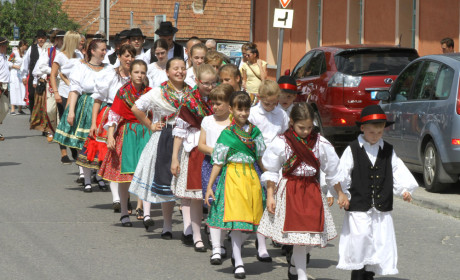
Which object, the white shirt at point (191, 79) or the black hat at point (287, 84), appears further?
the white shirt at point (191, 79)

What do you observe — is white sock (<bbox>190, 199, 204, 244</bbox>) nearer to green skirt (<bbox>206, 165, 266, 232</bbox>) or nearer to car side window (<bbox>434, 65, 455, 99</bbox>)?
green skirt (<bbox>206, 165, 266, 232</bbox>)

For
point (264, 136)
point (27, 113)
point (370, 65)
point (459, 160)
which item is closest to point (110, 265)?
point (264, 136)

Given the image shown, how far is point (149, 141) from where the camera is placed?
9531 millimetres

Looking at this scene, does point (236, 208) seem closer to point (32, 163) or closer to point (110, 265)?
point (110, 265)

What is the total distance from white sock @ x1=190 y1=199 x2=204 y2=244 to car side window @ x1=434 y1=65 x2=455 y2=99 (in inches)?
179

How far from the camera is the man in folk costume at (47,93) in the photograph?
53.4ft

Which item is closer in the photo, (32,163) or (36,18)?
(32,163)

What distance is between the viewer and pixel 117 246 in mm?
8859

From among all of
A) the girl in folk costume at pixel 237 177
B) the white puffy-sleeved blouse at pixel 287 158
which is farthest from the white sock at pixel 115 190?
the white puffy-sleeved blouse at pixel 287 158

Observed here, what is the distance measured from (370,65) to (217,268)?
867 centimetres

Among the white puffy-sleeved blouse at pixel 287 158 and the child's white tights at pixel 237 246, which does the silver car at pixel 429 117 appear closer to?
the child's white tights at pixel 237 246

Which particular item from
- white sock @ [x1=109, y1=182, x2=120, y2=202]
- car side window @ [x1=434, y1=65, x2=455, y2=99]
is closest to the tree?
car side window @ [x1=434, y1=65, x2=455, y2=99]

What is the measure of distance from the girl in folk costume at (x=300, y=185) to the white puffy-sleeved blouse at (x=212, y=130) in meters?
1.12

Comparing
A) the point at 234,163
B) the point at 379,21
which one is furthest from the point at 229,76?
the point at 379,21
